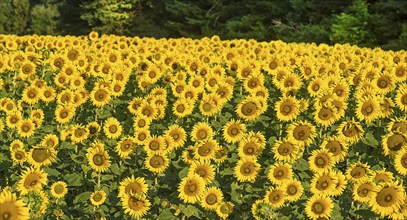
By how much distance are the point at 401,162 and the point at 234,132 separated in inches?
69.2

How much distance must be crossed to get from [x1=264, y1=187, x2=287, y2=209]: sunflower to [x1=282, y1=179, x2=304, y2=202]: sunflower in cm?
5

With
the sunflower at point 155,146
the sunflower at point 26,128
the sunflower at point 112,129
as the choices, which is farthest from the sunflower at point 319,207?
the sunflower at point 26,128

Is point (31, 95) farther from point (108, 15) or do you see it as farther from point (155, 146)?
point (108, 15)

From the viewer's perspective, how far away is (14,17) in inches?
1836

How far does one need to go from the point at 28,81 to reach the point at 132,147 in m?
3.52

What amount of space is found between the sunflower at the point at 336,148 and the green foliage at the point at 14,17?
45.0 m

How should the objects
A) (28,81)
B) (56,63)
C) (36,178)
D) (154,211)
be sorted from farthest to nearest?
(56,63)
(28,81)
(154,211)
(36,178)

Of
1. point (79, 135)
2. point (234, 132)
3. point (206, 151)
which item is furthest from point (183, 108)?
point (206, 151)

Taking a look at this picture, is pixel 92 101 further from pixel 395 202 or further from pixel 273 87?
pixel 395 202

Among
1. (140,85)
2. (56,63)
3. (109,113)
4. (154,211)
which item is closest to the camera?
(154,211)

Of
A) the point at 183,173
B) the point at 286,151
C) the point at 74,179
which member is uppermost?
the point at 286,151

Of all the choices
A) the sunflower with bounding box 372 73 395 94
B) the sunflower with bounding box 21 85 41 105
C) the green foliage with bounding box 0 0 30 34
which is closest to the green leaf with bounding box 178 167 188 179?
the sunflower with bounding box 372 73 395 94

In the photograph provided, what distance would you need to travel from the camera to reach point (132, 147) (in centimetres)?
541

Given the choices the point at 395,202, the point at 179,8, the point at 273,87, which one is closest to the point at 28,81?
the point at 273,87
